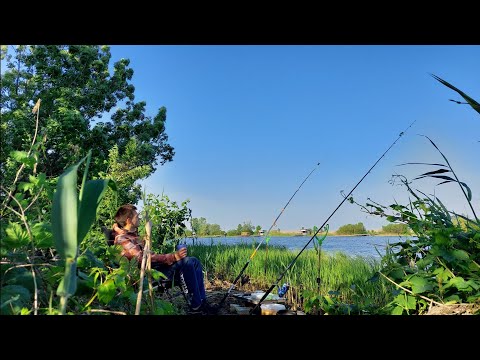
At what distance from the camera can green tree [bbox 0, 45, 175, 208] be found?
8500mm

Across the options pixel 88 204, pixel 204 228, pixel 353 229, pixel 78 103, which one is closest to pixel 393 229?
pixel 353 229

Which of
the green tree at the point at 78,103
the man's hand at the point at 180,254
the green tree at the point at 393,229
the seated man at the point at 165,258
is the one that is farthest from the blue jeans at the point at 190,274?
the green tree at the point at 78,103

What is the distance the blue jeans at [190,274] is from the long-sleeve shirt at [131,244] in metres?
0.10

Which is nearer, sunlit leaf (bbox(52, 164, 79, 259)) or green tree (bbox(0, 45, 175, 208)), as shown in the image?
sunlit leaf (bbox(52, 164, 79, 259))

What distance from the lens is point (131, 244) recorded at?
10.5 ft

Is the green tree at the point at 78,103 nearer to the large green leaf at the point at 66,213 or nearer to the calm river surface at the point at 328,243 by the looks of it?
the calm river surface at the point at 328,243

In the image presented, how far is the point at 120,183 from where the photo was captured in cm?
426

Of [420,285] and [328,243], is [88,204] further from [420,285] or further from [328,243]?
[328,243]

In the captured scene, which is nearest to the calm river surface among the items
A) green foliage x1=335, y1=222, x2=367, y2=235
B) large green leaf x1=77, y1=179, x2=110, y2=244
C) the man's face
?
green foliage x1=335, y1=222, x2=367, y2=235

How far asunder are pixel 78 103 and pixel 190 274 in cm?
739

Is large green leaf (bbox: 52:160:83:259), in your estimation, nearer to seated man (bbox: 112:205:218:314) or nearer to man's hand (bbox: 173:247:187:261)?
seated man (bbox: 112:205:218:314)

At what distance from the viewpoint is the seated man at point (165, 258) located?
3.20m

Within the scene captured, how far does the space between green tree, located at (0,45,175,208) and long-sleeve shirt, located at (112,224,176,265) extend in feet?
17.0
